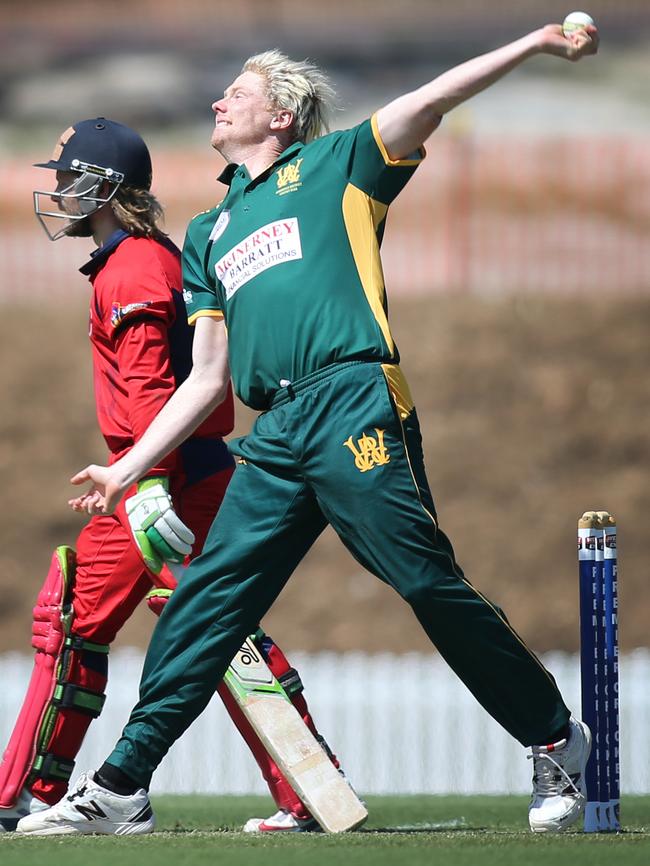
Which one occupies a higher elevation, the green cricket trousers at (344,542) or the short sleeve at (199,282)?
the short sleeve at (199,282)

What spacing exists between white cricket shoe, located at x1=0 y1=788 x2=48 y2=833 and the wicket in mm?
1820

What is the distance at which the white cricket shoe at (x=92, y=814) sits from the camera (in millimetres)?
4797

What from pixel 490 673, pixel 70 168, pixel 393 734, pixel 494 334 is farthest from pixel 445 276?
pixel 490 673

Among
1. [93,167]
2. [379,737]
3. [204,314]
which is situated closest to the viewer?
[204,314]

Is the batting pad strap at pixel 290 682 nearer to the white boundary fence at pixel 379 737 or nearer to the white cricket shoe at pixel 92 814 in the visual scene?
the white cricket shoe at pixel 92 814

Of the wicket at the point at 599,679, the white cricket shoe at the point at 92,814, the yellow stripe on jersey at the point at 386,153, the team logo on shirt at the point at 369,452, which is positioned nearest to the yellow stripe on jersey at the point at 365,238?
the yellow stripe on jersey at the point at 386,153

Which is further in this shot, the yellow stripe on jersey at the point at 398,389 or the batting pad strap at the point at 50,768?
the batting pad strap at the point at 50,768

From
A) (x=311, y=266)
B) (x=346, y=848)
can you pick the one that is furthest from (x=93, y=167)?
(x=346, y=848)

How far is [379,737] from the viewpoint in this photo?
10289 millimetres

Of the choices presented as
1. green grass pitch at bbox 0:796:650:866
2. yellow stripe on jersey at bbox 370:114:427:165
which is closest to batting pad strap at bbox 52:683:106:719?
green grass pitch at bbox 0:796:650:866

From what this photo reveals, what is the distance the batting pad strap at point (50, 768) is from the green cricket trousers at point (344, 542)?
77cm

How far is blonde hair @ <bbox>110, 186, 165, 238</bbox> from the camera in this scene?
5.71 meters

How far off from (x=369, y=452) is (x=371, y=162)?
811 millimetres

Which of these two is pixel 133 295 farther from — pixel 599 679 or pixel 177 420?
pixel 599 679
